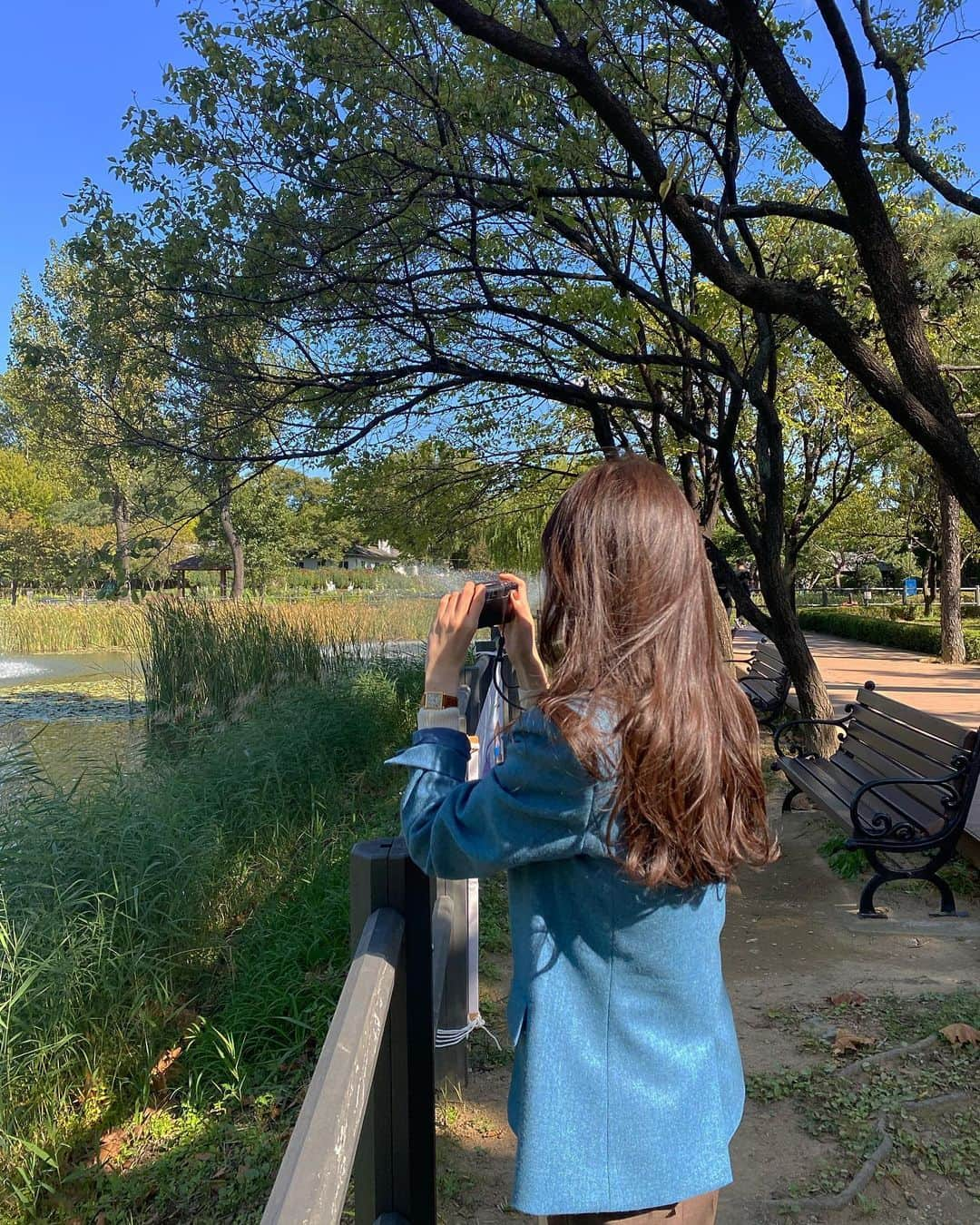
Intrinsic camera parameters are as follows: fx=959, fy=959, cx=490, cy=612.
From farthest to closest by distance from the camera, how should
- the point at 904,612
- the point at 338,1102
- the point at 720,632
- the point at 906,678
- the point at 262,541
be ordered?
1. the point at 262,541
2. the point at 904,612
3. the point at 906,678
4. the point at 720,632
5. the point at 338,1102

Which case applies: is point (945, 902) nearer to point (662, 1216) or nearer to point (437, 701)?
point (662, 1216)

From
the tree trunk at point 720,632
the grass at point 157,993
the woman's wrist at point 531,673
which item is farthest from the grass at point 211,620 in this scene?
the woman's wrist at point 531,673

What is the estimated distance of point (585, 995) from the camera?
1.24 m

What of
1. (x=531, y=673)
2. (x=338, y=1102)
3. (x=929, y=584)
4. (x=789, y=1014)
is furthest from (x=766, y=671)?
(x=929, y=584)

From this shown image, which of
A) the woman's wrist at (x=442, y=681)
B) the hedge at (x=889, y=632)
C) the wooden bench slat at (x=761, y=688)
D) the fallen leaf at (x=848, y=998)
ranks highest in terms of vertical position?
the woman's wrist at (x=442, y=681)

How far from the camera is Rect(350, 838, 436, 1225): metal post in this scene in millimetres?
1586

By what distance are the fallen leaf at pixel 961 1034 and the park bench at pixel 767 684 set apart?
4.19 m

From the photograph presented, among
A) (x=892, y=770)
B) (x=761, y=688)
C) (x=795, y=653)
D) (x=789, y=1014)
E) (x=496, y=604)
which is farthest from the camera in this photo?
(x=761, y=688)

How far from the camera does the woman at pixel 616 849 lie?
1194mm

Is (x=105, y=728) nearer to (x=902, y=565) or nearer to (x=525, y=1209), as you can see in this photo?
(x=525, y=1209)

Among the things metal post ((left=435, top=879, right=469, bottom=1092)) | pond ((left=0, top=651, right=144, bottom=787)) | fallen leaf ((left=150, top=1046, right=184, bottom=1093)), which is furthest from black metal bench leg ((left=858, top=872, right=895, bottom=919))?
pond ((left=0, top=651, right=144, bottom=787))

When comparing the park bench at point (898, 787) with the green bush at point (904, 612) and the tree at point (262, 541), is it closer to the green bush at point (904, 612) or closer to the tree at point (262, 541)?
the green bush at point (904, 612)

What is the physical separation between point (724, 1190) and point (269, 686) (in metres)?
7.58

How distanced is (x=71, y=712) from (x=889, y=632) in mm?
16435
